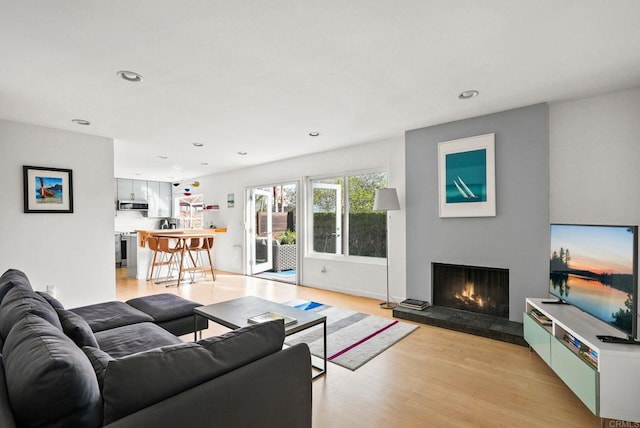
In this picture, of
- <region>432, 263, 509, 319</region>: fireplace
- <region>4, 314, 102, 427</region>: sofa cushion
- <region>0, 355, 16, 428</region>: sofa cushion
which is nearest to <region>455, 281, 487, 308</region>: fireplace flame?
<region>432, 263, 509, 319</region>: fireplace

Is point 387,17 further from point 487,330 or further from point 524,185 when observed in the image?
point 487,330

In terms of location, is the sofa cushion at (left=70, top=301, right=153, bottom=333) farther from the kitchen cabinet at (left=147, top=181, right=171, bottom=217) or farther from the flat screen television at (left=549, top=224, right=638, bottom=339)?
the kitchen cabinet at (left=147, top=181, right=171, bottom=217)

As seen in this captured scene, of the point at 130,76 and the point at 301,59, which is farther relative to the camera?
the point at 130,76

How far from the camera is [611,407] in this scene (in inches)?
73.5

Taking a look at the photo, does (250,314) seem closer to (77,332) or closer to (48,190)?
(77,332)

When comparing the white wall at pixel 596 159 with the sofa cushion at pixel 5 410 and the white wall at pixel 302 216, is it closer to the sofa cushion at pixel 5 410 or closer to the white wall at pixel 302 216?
the white wall at pixel 302 216

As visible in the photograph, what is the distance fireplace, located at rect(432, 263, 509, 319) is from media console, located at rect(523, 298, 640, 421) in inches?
39.8

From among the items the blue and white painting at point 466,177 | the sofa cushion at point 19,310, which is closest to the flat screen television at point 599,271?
the blue and white painting at point 466,177

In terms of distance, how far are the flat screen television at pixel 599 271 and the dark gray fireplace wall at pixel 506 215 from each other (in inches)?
18.4

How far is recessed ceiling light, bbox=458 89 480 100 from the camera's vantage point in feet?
9.73

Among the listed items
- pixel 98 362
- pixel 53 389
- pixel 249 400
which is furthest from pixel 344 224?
pixel 53 389

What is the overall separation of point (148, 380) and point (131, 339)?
1.39 meters

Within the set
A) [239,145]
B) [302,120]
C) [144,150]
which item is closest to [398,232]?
[302,120]

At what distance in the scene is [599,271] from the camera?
230 centimetres
